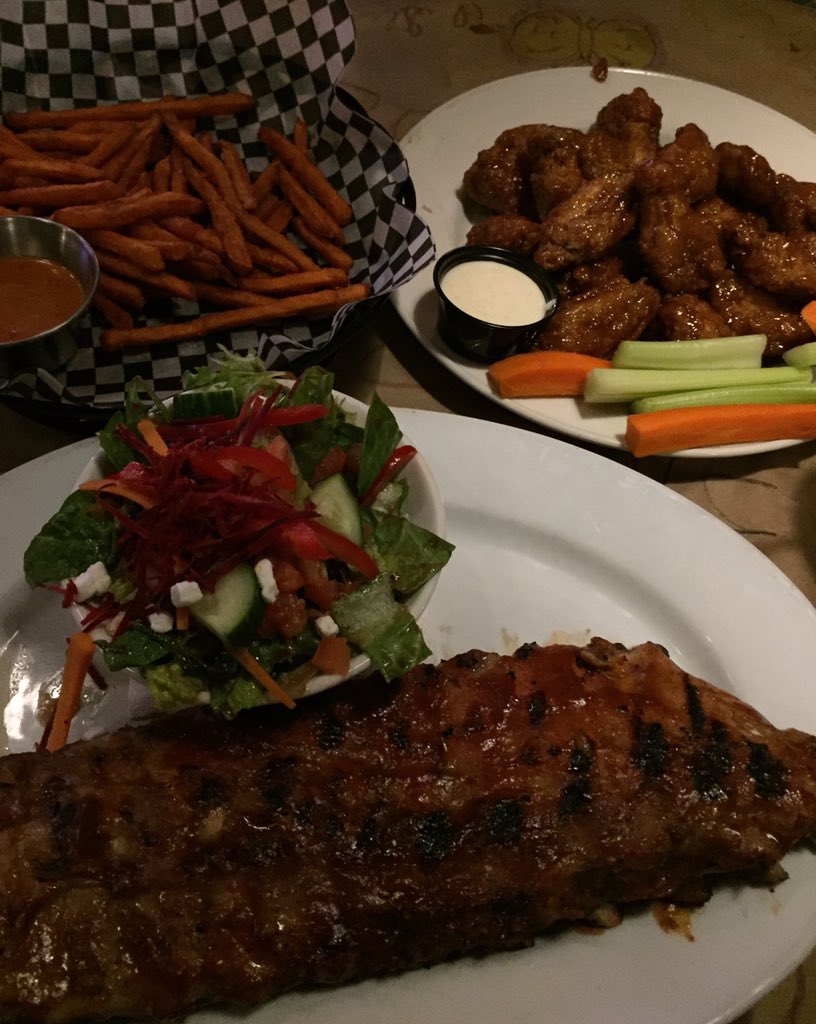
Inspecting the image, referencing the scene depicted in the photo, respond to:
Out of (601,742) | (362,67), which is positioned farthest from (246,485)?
(362,67)

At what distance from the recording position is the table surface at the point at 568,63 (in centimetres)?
345

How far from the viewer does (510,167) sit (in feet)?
13.4

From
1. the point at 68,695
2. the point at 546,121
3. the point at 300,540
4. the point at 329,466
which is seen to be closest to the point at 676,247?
the point at 546,121

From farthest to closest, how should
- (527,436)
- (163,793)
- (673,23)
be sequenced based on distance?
(673,23)
(527,436)
(163,793)

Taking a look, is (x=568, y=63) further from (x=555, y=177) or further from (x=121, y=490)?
(x=121, y=490)

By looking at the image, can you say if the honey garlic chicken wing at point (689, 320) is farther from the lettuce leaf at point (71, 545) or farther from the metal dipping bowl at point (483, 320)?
the lettuce leaf at point (71, 545)

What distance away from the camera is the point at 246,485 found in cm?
208

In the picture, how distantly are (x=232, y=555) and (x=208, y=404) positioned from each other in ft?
1.63

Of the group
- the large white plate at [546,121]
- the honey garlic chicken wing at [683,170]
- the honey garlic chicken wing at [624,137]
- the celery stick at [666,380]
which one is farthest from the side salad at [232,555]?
the honey garlic chicken wing at [624,137]

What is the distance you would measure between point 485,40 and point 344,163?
195 cm

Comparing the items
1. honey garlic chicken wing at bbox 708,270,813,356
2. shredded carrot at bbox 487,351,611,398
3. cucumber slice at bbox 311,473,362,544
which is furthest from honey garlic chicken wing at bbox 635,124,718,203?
cucumber slice at bbox 311,473,362,544

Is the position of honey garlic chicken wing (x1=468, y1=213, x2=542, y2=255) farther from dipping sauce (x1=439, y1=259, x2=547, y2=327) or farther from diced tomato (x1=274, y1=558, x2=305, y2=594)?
diced tomato (x1=274, y1=558, x2=305, y2=594)

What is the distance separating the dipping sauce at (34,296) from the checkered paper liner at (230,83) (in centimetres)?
17

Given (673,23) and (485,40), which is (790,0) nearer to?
(673,23)
